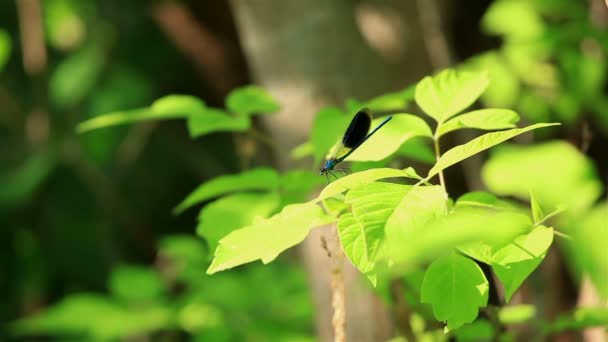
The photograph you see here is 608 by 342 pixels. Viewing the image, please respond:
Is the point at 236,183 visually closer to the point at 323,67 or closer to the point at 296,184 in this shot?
the point at 296,184

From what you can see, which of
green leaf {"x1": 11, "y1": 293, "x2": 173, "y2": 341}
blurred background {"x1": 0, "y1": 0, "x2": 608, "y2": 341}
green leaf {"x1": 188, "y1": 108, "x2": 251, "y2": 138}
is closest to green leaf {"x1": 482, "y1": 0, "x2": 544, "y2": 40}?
blurred background {"x1": 0, "y1": 0, "x2": 608, "y2": 341}

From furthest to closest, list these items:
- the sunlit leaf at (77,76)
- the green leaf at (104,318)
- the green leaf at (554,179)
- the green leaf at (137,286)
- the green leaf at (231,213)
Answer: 1. the sunlit leaf at (77,76)
2. the green leaf at (137,286)
3. the green leaf at (104,318)
4. the green leaf at (231,213)
5. the green leaf at (554,179)

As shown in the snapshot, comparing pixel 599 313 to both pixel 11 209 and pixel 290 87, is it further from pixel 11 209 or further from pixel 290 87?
pixel 11 209

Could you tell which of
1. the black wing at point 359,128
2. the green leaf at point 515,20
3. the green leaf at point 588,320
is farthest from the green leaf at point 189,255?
the black wing at point 359,128

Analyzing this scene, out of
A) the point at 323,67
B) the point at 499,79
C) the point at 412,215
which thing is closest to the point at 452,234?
the point at 412,215

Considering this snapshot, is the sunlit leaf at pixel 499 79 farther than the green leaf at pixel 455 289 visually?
A: Yes

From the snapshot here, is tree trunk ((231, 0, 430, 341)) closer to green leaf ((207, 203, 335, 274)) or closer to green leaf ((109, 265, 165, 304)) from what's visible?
green leaf ((207, 203, 335, 274))

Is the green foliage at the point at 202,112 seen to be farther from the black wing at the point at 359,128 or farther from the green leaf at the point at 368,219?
the green leaf at the point at 368,219

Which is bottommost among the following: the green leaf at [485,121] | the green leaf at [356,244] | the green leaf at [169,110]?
the green leaf at [356,244]
